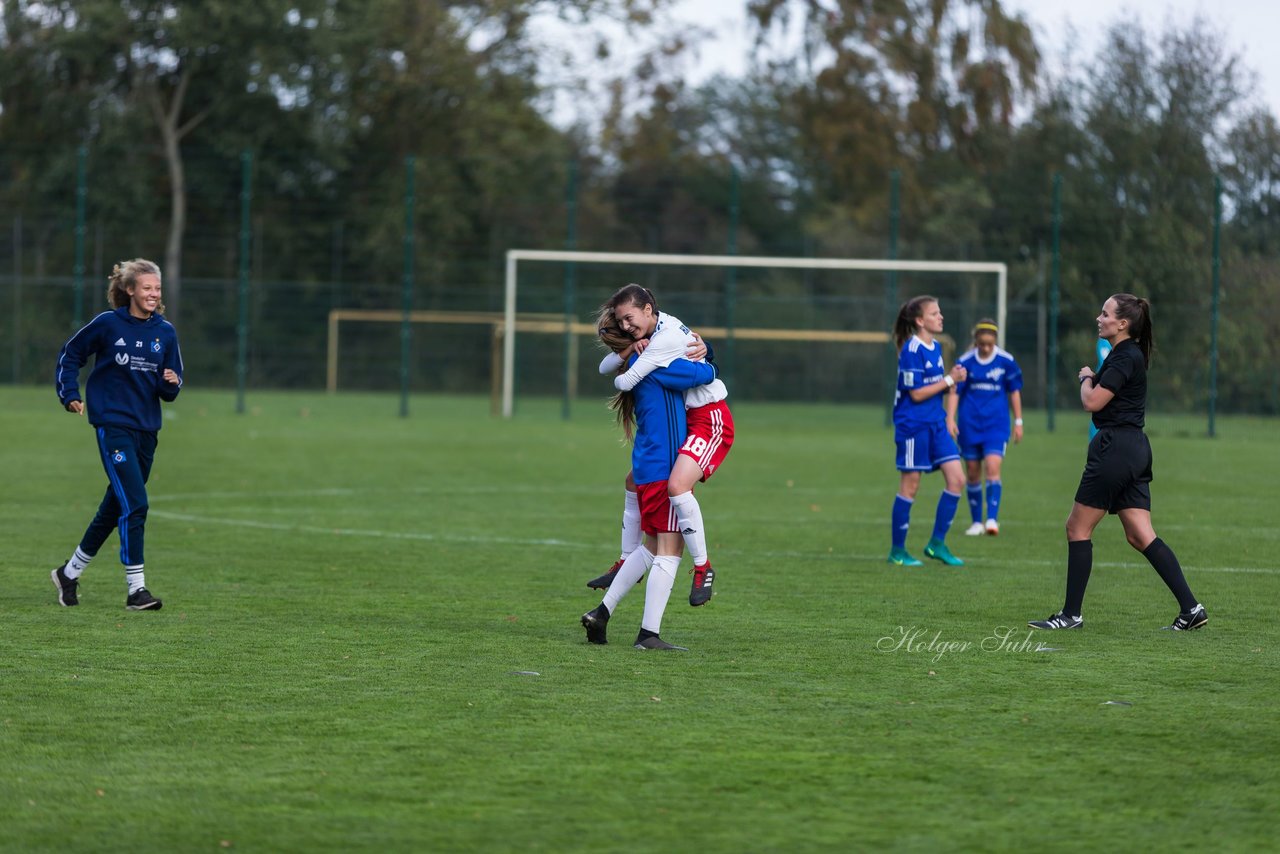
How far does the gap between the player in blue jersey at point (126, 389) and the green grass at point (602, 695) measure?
14.6 inches

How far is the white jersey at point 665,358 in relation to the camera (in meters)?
7.61

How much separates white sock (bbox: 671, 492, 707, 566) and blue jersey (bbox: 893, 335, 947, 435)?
4018 millimetres

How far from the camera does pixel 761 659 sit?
298 inches

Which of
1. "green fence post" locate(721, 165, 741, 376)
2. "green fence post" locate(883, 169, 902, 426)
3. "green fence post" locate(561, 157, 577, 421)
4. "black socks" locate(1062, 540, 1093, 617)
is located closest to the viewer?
"black socks" locate(1062, 540, 1093, 617)

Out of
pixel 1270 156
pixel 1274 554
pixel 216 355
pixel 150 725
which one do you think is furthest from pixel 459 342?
pixel 150 725

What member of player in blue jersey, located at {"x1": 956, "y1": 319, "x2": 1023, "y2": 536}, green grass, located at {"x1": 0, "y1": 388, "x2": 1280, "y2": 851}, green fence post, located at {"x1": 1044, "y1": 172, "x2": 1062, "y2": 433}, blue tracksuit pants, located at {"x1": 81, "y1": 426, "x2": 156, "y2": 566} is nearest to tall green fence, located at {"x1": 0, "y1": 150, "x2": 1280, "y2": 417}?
green fence post, located at {"x1": 1044, "y1": 172, "x2": 1062, "y2": 433}

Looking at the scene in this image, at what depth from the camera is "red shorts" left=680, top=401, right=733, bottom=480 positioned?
782 centimetres

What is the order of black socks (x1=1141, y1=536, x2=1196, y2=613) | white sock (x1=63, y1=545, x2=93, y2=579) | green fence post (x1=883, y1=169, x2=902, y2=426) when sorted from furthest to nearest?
green fence post (x1=883, y1=169, x2=902, y2=426) → white sock (x1=63, y1=545, x2=93, y2=579) → black socks (x1=1141, y1=536, x2=1196, y2=613)

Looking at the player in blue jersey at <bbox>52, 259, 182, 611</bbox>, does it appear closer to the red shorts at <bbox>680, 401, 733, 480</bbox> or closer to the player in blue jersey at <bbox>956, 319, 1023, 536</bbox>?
the red shorts at <bbox>680, 401, 733, 480</bbox>

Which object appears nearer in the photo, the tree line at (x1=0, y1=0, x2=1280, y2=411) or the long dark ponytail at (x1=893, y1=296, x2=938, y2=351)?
the long dark ponytail at (x1=893, y1=296, x2=938, y2=351)

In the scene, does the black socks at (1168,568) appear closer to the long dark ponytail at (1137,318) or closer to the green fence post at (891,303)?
the long dark ponytail at (1137,318)

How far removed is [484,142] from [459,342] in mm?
10936

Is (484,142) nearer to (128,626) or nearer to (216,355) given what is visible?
(216,355)

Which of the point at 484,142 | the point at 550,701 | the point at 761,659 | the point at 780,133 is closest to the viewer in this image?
the point at 550,701
